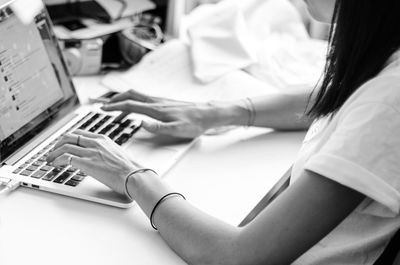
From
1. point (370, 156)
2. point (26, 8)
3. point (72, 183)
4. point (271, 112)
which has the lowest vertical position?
point (271, 112)

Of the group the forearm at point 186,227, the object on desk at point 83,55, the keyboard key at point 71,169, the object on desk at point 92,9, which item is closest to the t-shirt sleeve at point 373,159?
the forearm at point 186,227

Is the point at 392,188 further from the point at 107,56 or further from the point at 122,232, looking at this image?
the point at 107,56

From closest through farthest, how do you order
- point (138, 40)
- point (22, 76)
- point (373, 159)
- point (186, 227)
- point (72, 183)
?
point (373, 159) → point (186, 227) → point (72, 183) → point (22, 76) → point (138, 40)

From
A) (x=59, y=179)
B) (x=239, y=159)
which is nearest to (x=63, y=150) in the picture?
(x=59, y=179)

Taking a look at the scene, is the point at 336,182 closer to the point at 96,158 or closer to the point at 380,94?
the point at 380,94

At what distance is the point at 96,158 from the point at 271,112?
1.46 ft

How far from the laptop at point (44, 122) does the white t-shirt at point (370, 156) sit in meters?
0.37

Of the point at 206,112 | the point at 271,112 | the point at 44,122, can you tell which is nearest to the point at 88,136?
the point at 44,122

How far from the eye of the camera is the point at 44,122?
1.12 metres

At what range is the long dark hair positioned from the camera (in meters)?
0.75

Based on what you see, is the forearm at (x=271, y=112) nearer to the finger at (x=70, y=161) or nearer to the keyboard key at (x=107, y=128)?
the keyboard key at (x=107, y=128)

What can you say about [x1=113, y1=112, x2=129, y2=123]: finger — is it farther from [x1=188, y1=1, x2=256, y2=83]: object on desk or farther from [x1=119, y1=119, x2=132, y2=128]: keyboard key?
[x1=188, y1=1, x2=256, y2=83]: object on desk

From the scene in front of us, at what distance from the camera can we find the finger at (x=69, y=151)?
3.19ft

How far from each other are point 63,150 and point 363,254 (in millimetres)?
531
